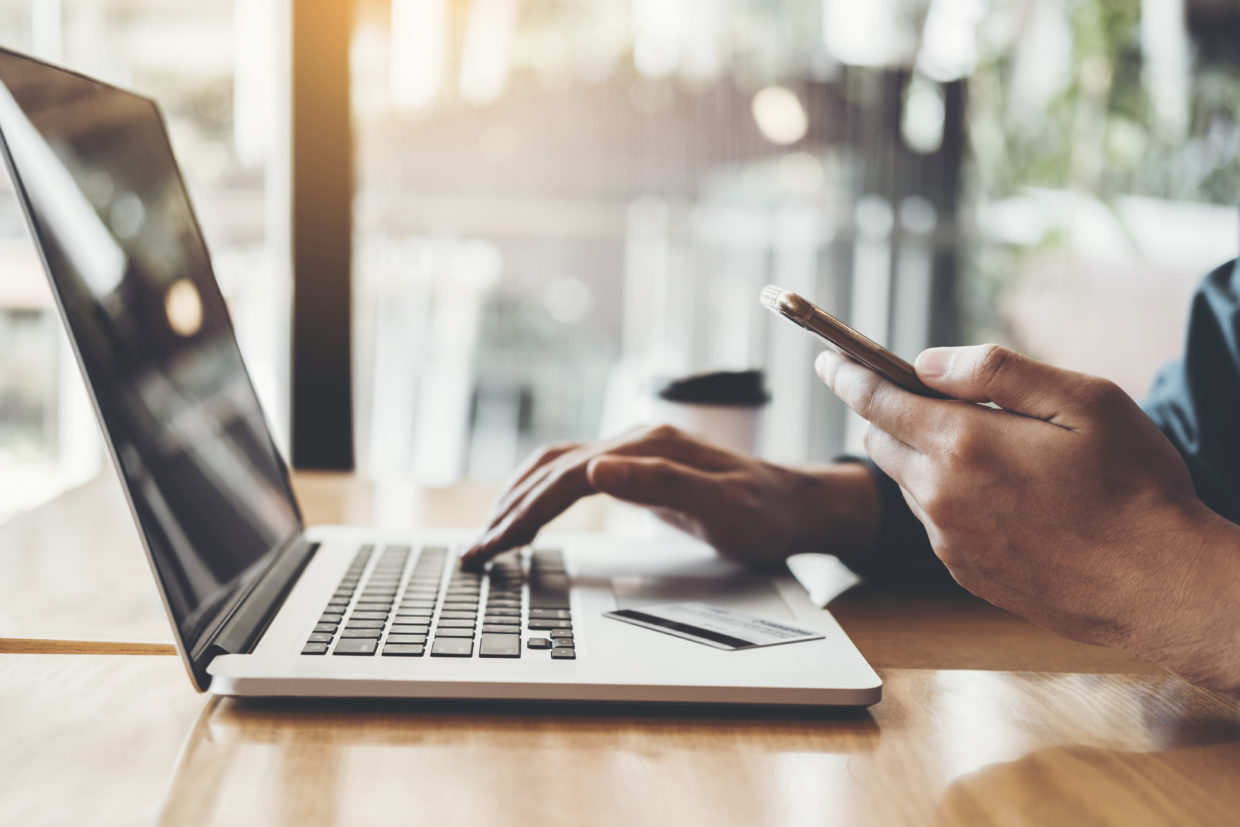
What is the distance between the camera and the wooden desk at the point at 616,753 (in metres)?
0.40

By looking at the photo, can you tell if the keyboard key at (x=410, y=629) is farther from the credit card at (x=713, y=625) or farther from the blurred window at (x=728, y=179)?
the blurred window at (x=728, y=179)

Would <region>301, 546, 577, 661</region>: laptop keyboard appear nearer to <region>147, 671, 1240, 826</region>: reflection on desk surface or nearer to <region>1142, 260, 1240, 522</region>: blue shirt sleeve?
<region>147, 671, 1240, 826</region>: reflection on desk surface

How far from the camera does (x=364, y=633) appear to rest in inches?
21.3

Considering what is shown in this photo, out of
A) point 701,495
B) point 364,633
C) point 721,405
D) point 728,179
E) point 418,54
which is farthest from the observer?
point 728,179

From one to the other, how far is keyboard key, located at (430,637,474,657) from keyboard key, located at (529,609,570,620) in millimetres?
64

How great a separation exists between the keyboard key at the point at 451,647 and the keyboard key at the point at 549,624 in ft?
0.15

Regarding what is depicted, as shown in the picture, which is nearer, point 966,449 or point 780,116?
point 966,449

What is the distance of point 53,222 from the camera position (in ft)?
1.59

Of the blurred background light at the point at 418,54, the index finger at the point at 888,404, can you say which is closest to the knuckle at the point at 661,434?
the index finger at the point at 888,404

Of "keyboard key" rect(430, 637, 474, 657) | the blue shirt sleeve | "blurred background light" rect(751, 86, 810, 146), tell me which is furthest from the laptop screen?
"blurred background light" rect(751, 86, 810, 146)

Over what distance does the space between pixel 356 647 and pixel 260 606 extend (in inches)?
3.8

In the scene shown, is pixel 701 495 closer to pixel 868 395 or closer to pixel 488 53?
pixel 868 395

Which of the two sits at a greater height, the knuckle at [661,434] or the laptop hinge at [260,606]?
the knuckle at [661,434]

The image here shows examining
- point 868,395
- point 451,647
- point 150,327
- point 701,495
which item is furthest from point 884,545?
point 150,327
